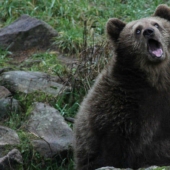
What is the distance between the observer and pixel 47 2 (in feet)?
40.1

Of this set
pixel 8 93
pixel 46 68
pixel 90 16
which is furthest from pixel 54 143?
pixel 90 16

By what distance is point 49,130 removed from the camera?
352 inches

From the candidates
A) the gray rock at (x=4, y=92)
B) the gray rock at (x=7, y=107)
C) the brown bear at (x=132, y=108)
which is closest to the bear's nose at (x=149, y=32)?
the brown bear at (x=132, y=108)

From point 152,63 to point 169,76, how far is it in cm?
26

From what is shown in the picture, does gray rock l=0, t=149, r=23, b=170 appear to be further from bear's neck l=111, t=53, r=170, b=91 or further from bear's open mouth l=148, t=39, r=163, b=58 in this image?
bear's open mouth l=148, t=39, r=163, b=58

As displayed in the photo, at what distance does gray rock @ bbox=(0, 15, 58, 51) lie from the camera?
11219mm

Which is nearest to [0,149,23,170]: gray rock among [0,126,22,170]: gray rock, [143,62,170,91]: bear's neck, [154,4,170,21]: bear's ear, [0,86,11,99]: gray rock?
[0,126,22,170]: gray rock

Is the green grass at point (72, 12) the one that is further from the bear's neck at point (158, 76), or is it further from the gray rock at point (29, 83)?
the bear's neck at point (158, 76)

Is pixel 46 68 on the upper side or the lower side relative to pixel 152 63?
lower

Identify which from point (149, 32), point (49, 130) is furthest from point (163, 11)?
point (49, 130)

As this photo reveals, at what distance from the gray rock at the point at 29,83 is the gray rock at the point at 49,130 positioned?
0.46 meters

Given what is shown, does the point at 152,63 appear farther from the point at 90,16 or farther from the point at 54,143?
the point at 90,16

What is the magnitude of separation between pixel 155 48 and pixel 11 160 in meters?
1.92

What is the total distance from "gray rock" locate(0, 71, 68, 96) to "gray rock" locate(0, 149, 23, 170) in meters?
1.73
